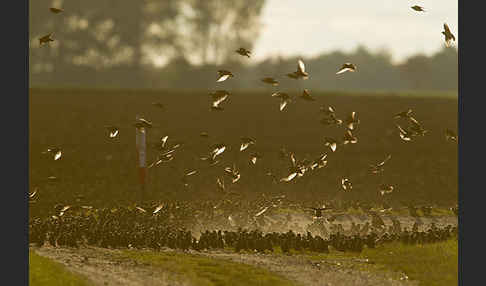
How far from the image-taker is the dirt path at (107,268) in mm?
17266

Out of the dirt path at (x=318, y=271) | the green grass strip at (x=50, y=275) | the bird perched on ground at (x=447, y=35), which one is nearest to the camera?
the green grass strip at (x=50, y=275)

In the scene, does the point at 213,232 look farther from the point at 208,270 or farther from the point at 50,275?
the point at 50,275

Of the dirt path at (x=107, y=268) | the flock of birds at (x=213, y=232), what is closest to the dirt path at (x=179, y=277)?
the dirt path at (x=107, y=268)

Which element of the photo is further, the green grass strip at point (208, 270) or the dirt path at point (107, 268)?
the green grass strip at point (208, 270)

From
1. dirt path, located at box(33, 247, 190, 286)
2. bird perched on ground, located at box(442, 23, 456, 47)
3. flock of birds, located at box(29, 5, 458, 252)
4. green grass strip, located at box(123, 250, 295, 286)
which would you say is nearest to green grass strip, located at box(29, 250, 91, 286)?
dirt path, located at box(33, 247, 190, 286)

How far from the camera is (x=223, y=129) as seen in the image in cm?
4991

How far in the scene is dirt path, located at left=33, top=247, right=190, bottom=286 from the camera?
56.6 ft

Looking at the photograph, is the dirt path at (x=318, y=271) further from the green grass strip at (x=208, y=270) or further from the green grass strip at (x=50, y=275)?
the green grass strip at (x=50, y=275)

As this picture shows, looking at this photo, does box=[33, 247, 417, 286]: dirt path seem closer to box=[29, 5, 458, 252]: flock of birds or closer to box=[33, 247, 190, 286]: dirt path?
box=[33, 247, 190, 286]: dirt path

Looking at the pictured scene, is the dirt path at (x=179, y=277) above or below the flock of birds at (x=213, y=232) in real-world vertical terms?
below

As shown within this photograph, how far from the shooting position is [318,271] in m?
18.9

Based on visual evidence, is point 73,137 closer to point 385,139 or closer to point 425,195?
point 385,139

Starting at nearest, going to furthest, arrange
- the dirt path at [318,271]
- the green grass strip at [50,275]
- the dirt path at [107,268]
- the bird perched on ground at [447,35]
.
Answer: the green grass strip at [50,275] < the dirt path at [107,268] < the dirt path at [318,271] < the bird perched on ground at [447,35]

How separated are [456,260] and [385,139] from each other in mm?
27768
